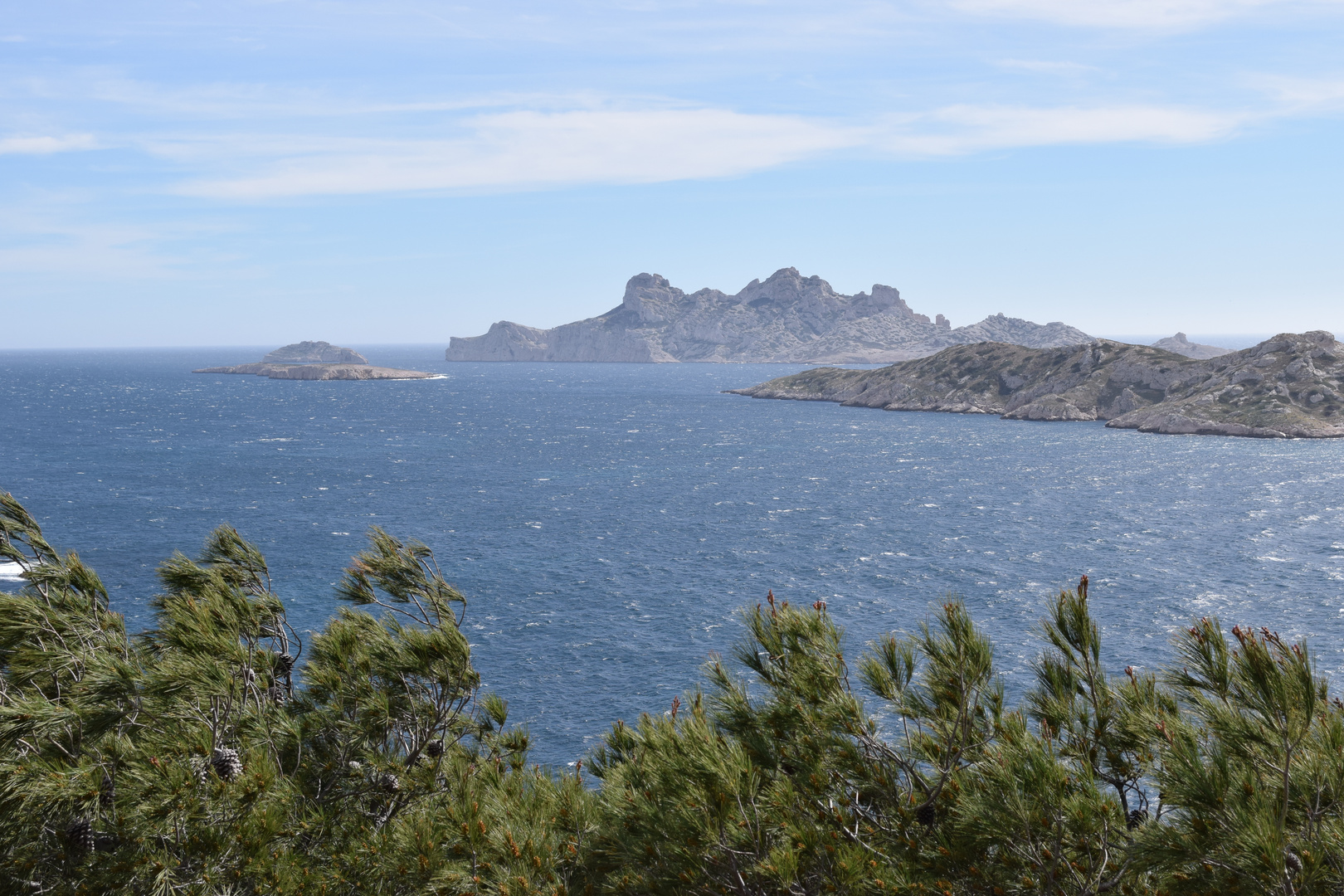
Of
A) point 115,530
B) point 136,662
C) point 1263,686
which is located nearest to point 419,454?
point 115,530

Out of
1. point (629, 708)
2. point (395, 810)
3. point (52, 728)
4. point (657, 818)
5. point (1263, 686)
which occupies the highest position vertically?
point (1263, 686)

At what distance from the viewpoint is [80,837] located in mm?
11398

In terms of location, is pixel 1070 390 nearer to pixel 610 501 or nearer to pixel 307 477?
pixel 610 501

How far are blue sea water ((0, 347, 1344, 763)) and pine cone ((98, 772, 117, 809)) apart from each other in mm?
27236

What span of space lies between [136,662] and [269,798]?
12.1 feet

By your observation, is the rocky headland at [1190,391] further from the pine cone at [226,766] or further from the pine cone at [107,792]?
the pine cone at [107,792]

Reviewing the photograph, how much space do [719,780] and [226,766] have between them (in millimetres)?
6498

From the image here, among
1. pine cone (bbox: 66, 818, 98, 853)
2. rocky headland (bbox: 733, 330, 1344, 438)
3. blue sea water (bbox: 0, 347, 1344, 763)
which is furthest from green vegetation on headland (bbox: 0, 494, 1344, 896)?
rocky headland (bbox: 733, 330, 1344, 438)

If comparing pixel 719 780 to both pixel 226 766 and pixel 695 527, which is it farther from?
pixel 695 527

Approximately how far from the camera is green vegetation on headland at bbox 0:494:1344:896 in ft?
32.8

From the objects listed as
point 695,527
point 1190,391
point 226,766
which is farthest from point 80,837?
point 1190,391

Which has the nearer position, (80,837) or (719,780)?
(80,837)

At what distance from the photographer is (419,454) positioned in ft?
420

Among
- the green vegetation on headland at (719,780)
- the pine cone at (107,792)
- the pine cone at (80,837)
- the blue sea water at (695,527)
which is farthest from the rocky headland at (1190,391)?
the pine cone at (80,837)
